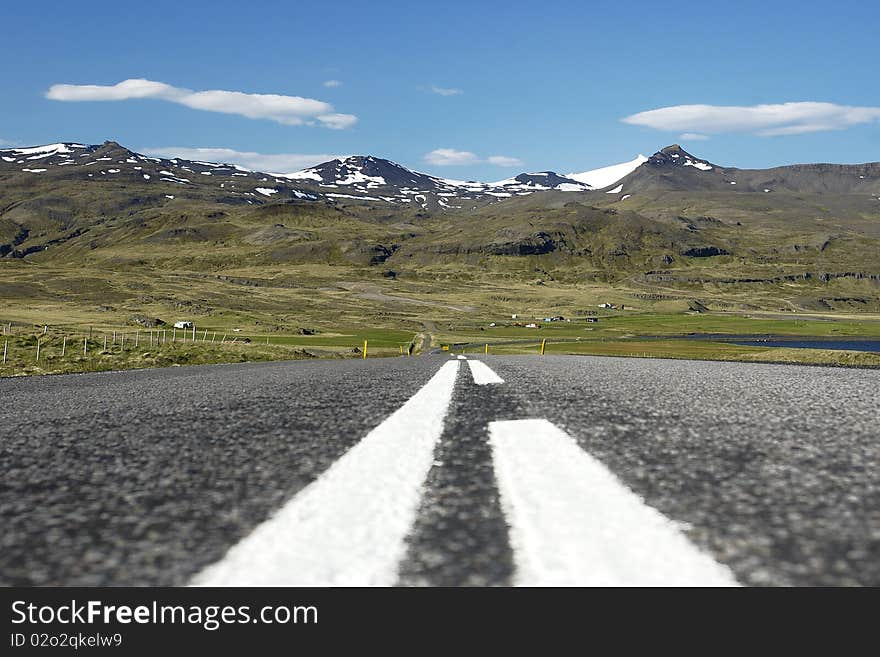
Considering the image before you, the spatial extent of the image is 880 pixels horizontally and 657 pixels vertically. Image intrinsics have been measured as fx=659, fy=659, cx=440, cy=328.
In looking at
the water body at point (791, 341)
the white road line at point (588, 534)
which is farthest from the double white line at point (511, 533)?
the water body at point (791, 341)

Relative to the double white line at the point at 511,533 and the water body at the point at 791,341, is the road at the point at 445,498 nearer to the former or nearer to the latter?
the double white line at the point at 511,533

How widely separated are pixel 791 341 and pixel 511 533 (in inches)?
6694

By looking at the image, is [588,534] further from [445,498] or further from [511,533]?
[445,498]

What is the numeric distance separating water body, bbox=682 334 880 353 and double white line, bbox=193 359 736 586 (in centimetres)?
14968

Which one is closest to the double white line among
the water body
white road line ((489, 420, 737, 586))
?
white road line ((489, 420, 737, 586))

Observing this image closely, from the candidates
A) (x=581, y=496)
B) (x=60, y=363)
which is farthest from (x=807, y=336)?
(x=581, y=496)

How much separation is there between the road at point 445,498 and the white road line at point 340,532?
0.01 meters

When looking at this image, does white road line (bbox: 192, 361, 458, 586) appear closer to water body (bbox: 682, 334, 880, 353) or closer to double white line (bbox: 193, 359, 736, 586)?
double white line (bbox: 193, 359, 736, 586)

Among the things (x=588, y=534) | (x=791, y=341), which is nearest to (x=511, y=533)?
(x=588, y=534)

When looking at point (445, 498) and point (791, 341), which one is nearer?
point (445, 498)

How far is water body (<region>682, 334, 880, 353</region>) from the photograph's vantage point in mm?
140500

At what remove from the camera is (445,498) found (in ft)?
10.8
